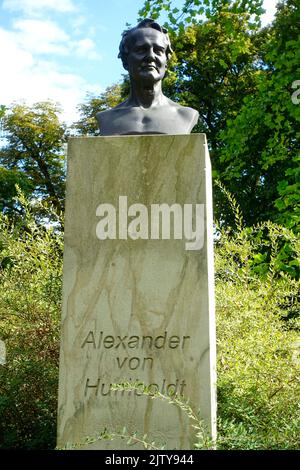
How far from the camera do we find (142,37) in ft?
14.6

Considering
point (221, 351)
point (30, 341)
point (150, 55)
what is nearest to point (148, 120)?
point (150, 55)

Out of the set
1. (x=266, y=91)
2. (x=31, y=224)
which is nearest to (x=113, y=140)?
(x=31, y=224)

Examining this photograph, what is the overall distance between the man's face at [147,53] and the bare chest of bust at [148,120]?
227 millimetres

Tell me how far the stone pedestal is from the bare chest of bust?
11.4 inches

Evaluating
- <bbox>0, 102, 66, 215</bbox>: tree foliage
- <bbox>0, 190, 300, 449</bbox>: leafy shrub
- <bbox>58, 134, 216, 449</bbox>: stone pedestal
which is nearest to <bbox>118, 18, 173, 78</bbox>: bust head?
<bbox>58, 134, 216, 449</bbox>: stone pedestal

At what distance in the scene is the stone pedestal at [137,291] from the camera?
3969mm

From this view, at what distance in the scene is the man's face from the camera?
4461 mm

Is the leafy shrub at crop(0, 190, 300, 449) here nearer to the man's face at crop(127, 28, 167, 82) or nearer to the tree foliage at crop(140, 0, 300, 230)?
the man's face at crop(127, 28, 167, 82)

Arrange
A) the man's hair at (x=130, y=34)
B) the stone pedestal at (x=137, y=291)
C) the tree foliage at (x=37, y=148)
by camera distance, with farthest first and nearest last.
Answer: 1. the tree foliage at (x=37, y=148)
2. the man's hair at (x=130, y=34)
3. the stone pedestal at (x=137, y=291)

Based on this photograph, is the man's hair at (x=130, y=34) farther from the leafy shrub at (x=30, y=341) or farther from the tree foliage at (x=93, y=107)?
the tree foliage at (x=93, y=107)

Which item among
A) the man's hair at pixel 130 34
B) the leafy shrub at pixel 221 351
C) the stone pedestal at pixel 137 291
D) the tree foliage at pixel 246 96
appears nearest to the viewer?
the stone pedestal at pixel 137 291

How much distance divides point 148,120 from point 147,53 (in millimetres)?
453

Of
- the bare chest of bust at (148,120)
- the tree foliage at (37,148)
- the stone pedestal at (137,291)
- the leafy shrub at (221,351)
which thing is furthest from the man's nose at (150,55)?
the tree foliage at (37,148)
